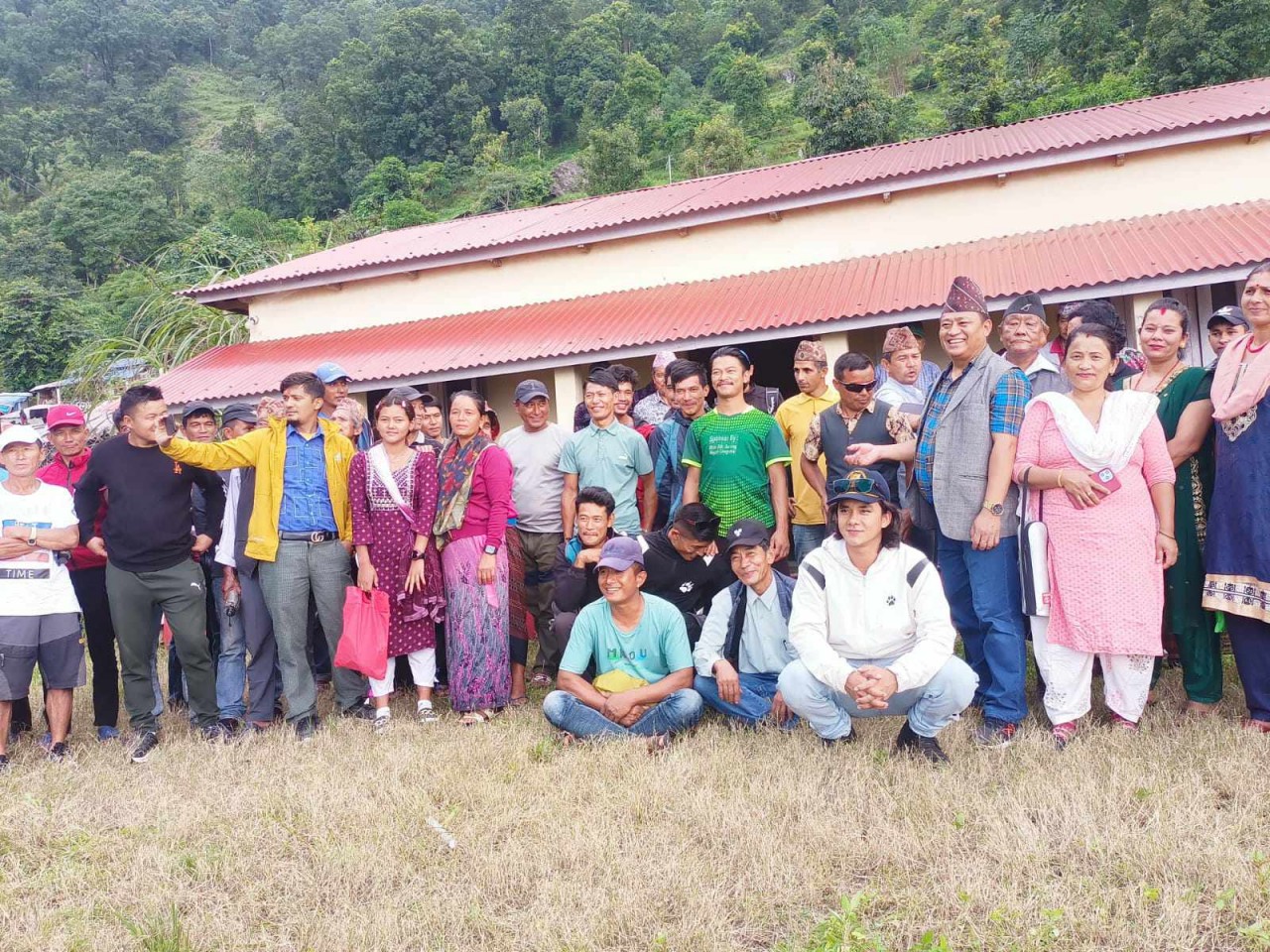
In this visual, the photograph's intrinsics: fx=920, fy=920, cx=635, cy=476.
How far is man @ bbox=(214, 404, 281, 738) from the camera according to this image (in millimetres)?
5180

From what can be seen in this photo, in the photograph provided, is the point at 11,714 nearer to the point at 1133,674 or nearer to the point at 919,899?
the point at 919,899

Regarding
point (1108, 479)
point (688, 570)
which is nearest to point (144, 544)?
point (688, 570)

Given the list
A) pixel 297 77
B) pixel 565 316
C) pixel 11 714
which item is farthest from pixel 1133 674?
pixel 297 77

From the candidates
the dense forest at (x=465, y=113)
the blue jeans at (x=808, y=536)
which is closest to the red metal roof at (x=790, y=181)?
the dense forest at (x=465, y=113)

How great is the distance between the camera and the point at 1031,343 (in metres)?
4.49

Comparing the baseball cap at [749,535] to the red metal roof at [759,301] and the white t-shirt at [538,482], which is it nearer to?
the white t-shirt at [538,482]

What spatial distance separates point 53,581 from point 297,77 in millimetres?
79950

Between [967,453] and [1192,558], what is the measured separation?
3.71ft

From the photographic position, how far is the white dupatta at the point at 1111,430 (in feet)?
12.4

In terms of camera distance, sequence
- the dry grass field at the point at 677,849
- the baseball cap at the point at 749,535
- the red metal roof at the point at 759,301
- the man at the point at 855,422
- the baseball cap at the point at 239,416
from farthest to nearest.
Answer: the red metal roof at the point at 759,301, the baseball cap at the point at 239,416, the man at the point at 855,422, the baseball cap at the point at 749,535, the dry grass field at the point at 677,849

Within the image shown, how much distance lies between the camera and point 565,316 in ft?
39.4

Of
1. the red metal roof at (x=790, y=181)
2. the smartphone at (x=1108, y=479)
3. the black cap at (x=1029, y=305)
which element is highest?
the red metal roof at (x=790, y=181)

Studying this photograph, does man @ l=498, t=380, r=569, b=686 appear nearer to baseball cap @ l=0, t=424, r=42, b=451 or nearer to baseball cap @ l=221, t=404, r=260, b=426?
baseball cap @ l=221, t=404, r=260, b=426

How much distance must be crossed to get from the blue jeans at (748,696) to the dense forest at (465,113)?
1519cm
